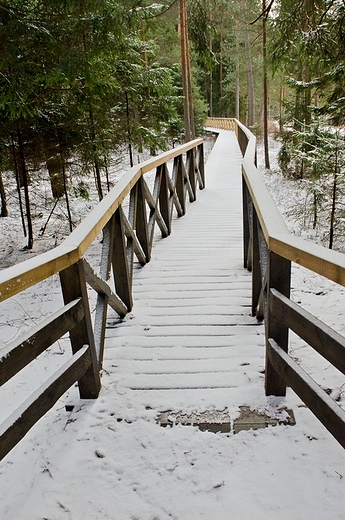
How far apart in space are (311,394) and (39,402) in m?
1.31

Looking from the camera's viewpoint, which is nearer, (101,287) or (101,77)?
(101,287)

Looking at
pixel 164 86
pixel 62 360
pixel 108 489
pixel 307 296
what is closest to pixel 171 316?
pixel 62 360

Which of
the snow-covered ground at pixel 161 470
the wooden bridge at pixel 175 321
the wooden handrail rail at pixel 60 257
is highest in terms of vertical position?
the wooden handrail rail at pixel 60 257

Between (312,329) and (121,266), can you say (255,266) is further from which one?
(312,329)

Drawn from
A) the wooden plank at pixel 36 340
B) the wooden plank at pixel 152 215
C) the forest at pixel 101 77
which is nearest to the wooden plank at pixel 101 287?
the wooden plank at pixel 36 340

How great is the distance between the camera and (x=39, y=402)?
6.01ft

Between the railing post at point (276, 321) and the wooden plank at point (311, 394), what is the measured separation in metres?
0.05

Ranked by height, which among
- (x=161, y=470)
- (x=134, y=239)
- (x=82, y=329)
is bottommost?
(x=161, y=470)

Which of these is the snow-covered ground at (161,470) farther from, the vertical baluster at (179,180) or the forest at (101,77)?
the vertical baluster at (179,180)

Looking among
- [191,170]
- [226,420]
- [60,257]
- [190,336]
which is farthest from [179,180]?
[226,420]

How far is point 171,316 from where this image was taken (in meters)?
3.39

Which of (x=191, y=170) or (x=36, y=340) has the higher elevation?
(x=191, y=170)

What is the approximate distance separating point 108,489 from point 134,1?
20.7 feet

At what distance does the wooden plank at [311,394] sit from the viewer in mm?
1590
